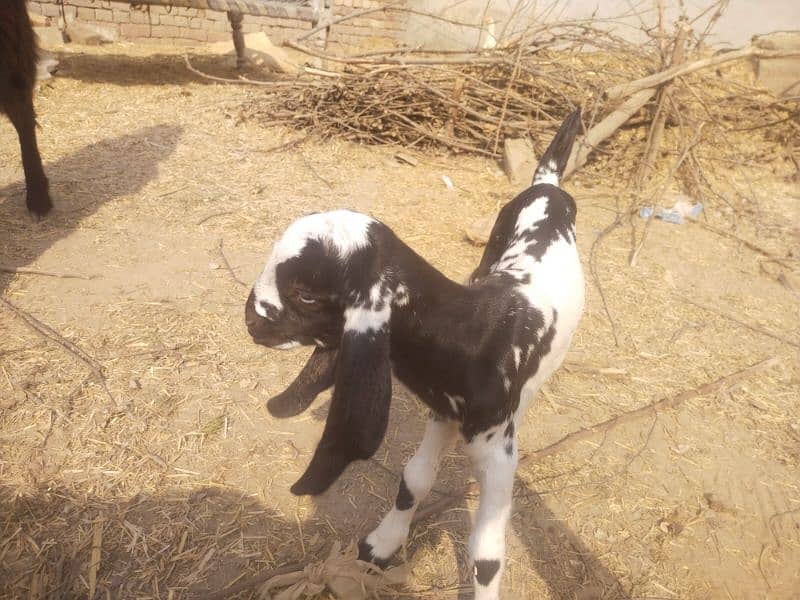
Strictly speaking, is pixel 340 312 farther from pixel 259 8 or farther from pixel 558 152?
pixel 259 8

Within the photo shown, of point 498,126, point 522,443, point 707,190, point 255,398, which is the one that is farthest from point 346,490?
Answer: point 707,190

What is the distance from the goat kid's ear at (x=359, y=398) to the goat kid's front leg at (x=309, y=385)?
0.73 feet

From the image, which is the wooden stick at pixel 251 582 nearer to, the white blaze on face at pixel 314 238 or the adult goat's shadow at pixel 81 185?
the white blaze on face at pixel 314 238

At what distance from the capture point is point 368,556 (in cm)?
248

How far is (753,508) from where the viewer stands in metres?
2.98

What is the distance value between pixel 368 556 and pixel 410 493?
34 cm

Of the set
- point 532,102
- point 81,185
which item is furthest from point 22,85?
point 532,102

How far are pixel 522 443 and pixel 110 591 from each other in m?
1.99

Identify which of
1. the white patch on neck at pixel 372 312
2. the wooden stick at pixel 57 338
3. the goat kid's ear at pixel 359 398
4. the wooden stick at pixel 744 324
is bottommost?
the wooden stick at pixel 744 324

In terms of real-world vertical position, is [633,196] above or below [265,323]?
below

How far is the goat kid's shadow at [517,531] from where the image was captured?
2516 mm

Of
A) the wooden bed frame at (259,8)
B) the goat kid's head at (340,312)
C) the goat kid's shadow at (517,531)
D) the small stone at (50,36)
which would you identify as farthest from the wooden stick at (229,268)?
the small stone at (50,36)

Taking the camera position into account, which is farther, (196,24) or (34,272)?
(196,24)

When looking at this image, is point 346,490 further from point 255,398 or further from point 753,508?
point 753,508
